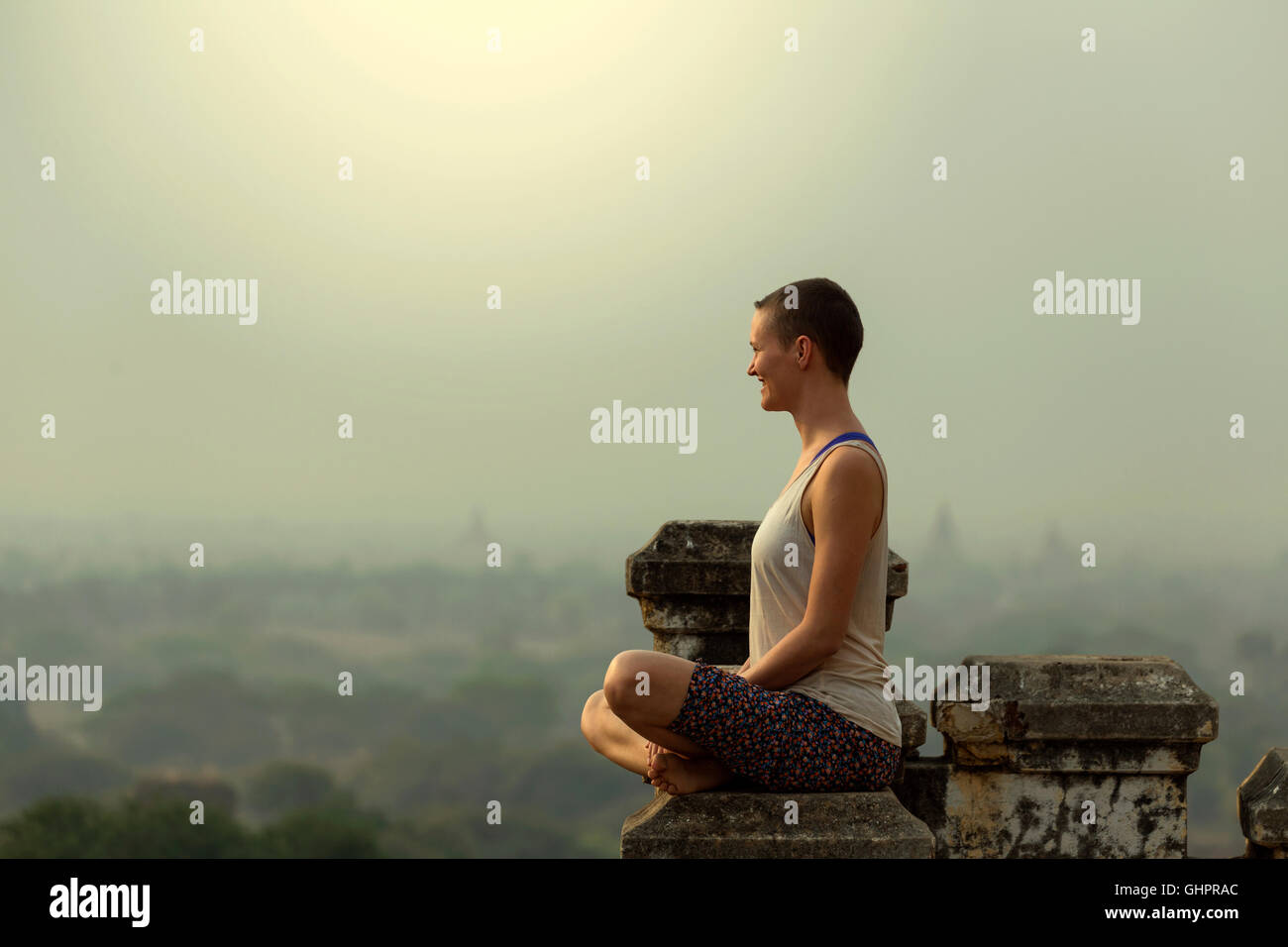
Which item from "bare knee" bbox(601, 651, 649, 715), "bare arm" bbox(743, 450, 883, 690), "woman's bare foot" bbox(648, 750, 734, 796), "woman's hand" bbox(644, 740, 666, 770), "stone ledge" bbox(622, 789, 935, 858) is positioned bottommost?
"stone ledge" bbox(622, 789, 935, 858)

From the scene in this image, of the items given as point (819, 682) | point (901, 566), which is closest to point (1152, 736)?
point (901, 566)

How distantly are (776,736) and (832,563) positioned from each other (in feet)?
1.80

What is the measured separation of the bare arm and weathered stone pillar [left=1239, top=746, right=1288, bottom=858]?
6.90 feet

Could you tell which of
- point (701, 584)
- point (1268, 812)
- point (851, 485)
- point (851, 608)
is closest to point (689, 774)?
point (851, 608)

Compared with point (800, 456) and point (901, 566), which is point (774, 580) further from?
point (901, 566)

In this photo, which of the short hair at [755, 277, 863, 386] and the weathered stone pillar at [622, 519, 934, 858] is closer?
the weathered stone pillar at [622, 519, 934, 858]

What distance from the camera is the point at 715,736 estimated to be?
3.49 metres

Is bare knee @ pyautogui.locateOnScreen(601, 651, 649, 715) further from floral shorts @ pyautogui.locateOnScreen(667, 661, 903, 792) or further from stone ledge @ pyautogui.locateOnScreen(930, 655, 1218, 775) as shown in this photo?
stone ledge @ pyautogui.locateOnScreen(930, 655, 1218, 775)

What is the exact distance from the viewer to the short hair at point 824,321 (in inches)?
147

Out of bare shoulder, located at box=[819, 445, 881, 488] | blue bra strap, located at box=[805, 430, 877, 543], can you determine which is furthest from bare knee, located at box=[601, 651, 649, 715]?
bare shoulder, located at box=[819, 445, 881, 488]

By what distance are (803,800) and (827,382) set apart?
4.30 feet

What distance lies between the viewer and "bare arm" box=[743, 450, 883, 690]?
3498 millimetres

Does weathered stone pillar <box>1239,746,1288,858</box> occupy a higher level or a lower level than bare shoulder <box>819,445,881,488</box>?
lower

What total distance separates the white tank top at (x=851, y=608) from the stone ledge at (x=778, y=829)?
0.28 m
